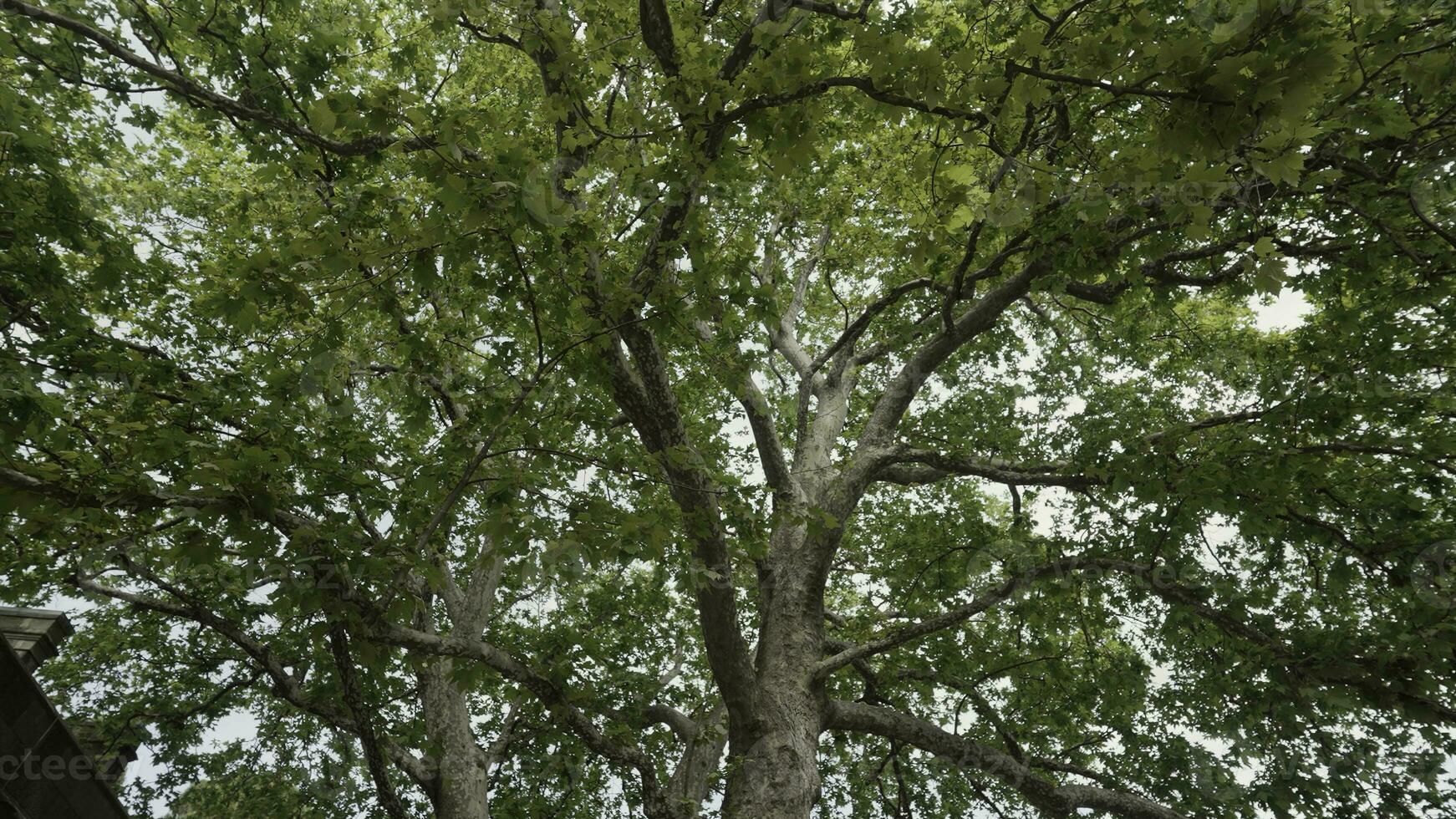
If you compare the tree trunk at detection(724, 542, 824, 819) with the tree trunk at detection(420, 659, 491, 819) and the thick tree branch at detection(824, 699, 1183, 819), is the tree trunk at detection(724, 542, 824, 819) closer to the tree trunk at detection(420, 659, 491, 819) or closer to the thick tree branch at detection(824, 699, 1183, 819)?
the thick tree branch at detection(824, 699, 1183, 819)

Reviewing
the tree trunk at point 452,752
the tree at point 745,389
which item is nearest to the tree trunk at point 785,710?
the tree at point 745,389

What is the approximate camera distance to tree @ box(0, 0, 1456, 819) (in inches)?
136

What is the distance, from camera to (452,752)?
24.9ft

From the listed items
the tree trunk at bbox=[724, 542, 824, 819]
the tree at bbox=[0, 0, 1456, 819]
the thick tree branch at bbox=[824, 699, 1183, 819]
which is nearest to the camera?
the tree at bbox=[0, 0, 1456, 819]

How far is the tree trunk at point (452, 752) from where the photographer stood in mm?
7352

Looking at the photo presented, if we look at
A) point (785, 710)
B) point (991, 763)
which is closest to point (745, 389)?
point (785, 710)

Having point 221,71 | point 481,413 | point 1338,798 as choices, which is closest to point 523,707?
point 481,413

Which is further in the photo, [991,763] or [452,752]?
[452,752]

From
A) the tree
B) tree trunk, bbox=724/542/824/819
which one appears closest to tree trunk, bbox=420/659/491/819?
the tree

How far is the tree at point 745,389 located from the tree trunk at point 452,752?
5 cm

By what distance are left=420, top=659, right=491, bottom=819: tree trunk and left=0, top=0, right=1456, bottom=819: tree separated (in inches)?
2.0

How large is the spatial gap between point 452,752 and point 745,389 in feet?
16.3

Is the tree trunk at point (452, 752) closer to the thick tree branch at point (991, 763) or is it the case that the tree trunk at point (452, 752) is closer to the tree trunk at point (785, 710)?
the tree trunk at point (785, 710)

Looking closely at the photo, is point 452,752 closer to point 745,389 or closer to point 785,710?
point 785,710
